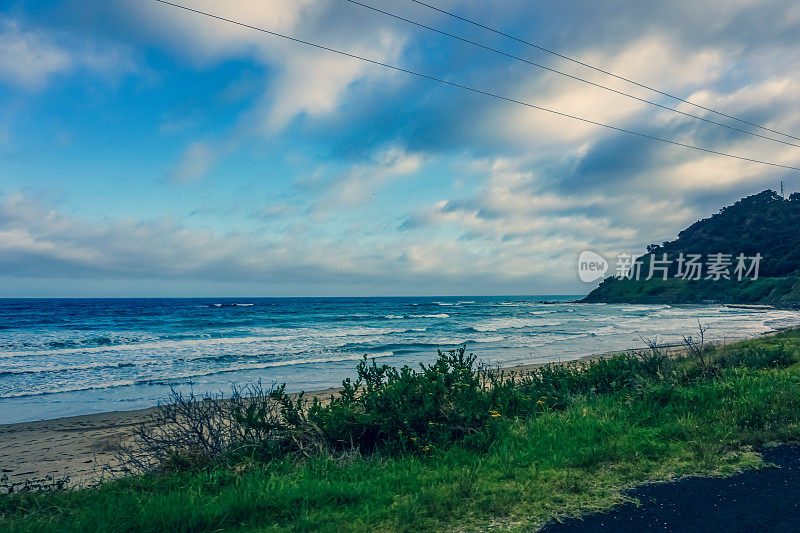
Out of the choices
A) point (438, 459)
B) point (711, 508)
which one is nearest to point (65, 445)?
point (438, 459)

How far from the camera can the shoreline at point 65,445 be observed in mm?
7816

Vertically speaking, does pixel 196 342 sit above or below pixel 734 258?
below

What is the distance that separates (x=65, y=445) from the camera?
9469 millimetres

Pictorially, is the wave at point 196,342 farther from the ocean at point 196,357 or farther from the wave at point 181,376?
the wave at point 181,376

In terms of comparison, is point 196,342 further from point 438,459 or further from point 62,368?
point 438,459

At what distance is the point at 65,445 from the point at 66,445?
0.02 meters

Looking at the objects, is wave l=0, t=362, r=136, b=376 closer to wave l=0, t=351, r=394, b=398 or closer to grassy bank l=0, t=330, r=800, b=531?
wave l=0, t=351, r=394, b=398

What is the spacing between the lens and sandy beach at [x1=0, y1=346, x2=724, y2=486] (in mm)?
7800

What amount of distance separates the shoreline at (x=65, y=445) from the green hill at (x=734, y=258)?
80.6 meters

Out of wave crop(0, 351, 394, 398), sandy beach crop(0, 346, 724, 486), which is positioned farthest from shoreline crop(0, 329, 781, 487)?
wave crop(0, 351, 394, 398)

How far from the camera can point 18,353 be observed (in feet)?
83.7

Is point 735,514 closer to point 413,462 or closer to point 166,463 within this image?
point 413,462

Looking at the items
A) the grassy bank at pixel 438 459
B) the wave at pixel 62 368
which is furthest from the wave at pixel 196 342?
the grassy bank at pixel 438 459

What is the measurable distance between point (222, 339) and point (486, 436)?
30767 mm
